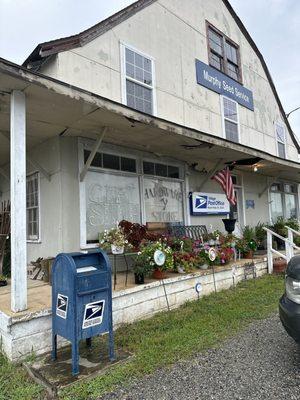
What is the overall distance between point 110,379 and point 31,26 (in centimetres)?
1508

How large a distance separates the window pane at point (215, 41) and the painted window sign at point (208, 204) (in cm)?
474

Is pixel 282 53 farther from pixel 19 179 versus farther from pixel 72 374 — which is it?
pixel 72 374

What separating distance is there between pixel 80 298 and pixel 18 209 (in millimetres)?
1311

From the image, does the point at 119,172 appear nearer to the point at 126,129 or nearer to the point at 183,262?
the point at 126,129

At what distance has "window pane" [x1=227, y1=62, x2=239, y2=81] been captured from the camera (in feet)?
34.6

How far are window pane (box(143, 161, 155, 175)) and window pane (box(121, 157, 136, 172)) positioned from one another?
323 millimetres

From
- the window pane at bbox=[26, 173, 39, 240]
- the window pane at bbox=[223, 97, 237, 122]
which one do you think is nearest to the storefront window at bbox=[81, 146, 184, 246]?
the window pane at bbox=[26, 173, 39, 240]

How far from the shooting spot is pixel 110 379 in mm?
2975

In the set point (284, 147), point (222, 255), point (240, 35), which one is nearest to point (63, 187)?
point (222, 255)

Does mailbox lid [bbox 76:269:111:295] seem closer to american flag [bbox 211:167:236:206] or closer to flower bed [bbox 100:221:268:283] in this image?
flower bed [bbox 100:221:268:283]

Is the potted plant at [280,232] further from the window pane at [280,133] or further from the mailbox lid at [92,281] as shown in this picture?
the mailbox lid at [92,281]

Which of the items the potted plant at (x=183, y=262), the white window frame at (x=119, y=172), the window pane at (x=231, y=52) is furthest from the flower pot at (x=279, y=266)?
the window pane at (x=231, y=52)

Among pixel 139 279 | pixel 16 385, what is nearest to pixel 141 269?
pixel 139 279

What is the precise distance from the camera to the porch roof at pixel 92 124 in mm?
3688
